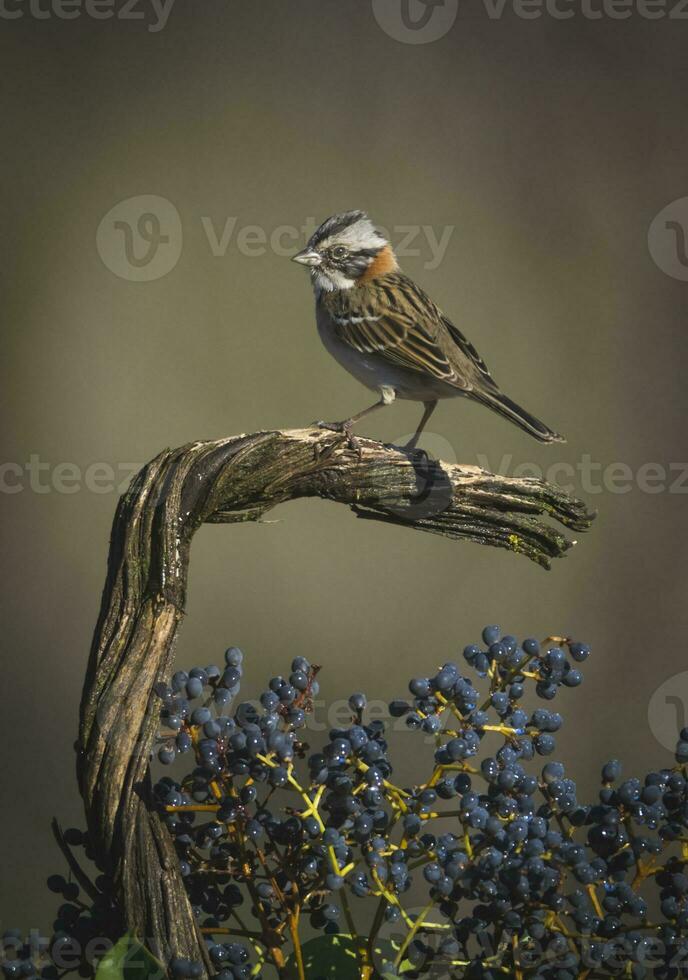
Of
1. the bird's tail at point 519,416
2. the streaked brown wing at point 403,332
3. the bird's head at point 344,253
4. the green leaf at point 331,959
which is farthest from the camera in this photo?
the bird's head at point 344,253

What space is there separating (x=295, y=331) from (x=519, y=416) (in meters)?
0.88

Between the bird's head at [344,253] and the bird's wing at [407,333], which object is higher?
the bird's head at [344,253]

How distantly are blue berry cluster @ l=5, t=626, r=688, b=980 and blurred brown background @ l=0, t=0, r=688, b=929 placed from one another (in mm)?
1506

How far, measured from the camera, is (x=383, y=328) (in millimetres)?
1889

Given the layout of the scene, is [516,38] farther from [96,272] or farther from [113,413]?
[113,413]

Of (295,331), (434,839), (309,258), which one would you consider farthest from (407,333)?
(434,839)

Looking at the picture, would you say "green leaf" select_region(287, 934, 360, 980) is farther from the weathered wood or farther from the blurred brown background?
the blurred brown background

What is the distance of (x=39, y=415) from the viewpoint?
2.34 meters

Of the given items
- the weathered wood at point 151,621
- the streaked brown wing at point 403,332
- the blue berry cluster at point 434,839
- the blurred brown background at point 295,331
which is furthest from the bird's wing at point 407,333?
the blue berry cluster at point 434,839

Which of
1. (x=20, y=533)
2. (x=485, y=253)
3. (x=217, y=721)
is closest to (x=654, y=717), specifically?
(x=485, y=253)

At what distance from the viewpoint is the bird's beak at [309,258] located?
201 centimetres

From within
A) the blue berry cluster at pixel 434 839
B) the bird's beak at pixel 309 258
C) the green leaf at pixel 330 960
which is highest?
the bird's beak at pixel 309 258

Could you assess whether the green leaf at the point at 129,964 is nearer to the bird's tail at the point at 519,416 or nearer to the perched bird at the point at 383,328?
the bird's tail at the point at 519,416

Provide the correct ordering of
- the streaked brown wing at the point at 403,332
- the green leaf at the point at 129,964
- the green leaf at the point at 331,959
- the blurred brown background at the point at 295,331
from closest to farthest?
the green leaf at the point at 129,964 → the green leaf at the point at 331,959 → the streaked brown wing at the point at 403,332 → the blurred brown background at the point at 295,331
